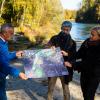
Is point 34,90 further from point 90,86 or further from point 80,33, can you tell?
point 80,33

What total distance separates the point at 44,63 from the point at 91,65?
90 cm

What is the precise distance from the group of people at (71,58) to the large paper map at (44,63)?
124 mm

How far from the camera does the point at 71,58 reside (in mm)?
6617

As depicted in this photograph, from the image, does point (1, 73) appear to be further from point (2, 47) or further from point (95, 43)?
point (95, 43)

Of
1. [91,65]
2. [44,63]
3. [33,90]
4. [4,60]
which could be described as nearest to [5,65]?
[4,60]

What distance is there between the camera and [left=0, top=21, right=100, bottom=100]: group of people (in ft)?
17.0

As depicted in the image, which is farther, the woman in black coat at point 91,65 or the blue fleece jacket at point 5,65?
the woman in black coat at point 91,65

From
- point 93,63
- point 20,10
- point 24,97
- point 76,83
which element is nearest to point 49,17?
point 20,10

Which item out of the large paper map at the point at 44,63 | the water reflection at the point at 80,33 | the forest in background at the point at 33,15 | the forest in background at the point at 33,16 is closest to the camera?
the large paper map at the point at 44,63

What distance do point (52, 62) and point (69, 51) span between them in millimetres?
422

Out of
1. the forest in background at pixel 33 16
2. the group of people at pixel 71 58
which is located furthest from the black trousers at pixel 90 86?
the forest in background at pixel 33 16

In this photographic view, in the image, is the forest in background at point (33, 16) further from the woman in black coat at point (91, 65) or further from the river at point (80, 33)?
the woman in black coat at point (91, 65)

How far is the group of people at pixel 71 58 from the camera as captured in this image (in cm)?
518

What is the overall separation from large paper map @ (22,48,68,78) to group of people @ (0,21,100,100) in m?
0.12
